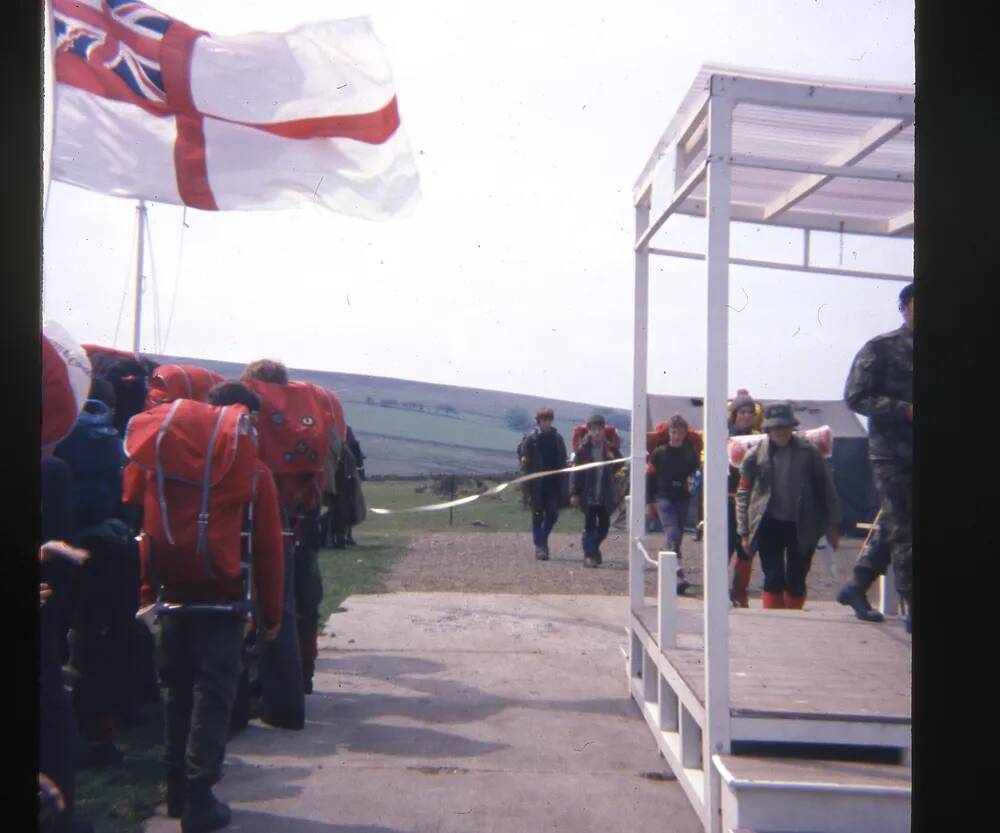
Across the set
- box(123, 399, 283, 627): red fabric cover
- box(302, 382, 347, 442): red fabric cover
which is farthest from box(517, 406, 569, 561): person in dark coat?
box(123, 399, 283, 627): red fabric cover

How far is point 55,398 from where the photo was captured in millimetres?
3170

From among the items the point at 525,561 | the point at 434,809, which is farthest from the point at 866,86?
the point at 525,561

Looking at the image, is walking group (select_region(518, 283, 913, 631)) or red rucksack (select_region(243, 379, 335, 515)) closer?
walking group (select_region(518, 283, 913, 631))

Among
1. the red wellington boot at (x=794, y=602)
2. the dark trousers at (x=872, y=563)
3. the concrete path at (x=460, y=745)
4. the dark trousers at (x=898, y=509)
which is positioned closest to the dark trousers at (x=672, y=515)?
the concrete path at (x=460, y=745)

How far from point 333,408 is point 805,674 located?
2.91m

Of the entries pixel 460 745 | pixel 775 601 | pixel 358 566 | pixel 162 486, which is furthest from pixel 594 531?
pixel 162 486

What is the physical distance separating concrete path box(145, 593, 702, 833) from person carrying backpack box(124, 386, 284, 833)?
1.11ft

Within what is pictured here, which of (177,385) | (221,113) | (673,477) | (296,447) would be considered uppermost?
(221,113)

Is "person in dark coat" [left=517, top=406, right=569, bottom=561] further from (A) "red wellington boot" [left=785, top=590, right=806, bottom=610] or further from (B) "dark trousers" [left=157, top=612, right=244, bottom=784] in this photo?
(B) "dark trousers" [left=157, top=612, right=244, bottom=784]

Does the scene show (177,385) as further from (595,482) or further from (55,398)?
(595,482)

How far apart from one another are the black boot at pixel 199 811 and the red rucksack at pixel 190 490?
0.81 metres

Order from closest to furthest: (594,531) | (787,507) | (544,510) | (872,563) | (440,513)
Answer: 1. (872,563)
2. (787,507)
3. (594,531)
4. (544,510)
5. (440,513)

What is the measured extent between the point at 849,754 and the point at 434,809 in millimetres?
1722

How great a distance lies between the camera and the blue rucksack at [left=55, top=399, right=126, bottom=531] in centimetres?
447
